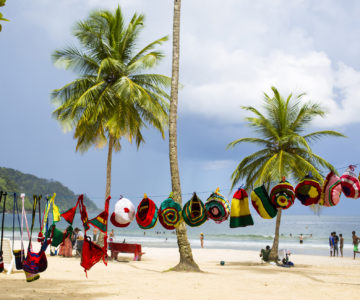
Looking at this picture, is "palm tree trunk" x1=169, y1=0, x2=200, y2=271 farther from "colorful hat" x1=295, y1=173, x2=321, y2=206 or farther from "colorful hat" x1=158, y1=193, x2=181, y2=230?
"colorful hat" x1=295, y1=173, x2=321, y2=206

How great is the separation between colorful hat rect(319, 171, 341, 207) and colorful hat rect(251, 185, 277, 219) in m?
1.10

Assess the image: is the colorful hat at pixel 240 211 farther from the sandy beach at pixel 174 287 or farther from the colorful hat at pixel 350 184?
the colorful hat at pixel 350 184

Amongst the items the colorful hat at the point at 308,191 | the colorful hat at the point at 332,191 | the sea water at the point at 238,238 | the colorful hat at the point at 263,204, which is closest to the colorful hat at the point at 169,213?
the colorful hat at the point at 263,204

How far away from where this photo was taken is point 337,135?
1530cm

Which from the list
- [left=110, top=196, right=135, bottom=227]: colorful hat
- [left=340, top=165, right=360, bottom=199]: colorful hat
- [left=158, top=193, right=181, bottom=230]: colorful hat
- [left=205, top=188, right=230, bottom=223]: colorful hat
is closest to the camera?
[left=340, top=165, right=360, bottom=199]: colorful hat

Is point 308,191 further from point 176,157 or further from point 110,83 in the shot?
point 110,83

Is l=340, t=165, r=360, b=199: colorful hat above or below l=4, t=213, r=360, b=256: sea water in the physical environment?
above

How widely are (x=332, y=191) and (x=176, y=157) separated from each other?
201 inches

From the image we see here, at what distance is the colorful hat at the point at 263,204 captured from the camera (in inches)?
339

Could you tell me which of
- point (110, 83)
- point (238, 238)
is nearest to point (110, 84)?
point (110, 83)

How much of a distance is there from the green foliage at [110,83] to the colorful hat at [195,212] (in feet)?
25.2

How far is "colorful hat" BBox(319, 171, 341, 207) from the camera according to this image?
8.35 meters

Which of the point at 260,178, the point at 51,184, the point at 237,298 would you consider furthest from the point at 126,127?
the point at 51,184

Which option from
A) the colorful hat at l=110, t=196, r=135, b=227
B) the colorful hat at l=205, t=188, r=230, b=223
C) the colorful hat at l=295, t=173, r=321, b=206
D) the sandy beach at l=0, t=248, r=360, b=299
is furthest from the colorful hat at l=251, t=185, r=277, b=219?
the colorful hat at l=110, t=196, r=135, b=227
